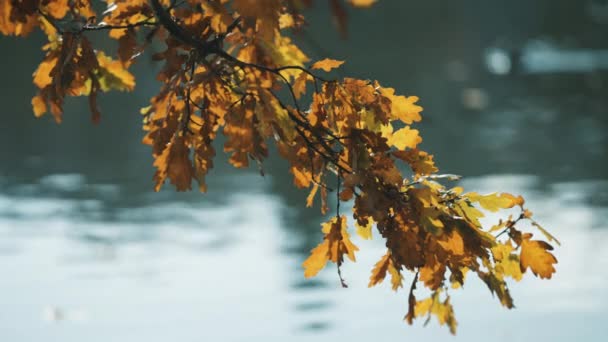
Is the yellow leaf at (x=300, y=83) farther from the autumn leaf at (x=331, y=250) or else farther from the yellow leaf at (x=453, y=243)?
the yellow leaf at (x=453, y=243)

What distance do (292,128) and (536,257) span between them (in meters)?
0.62

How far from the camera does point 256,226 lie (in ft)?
24.2

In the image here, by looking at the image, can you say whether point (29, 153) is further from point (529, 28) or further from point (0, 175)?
point (529, 28)

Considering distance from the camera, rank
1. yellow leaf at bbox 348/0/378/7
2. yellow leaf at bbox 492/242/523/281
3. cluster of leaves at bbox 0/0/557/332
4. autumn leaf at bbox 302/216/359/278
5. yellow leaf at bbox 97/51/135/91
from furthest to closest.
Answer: yellow leaf at bbox 97/51/135/91
yellow leaf at bbox 492/242/523/281
autumn leaf at bbox 302/216/359/278
cluster of leaves at bbox 0/0/557/332
yellow leaf at bbox 348/0/378/7

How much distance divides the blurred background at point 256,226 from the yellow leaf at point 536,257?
1.95ft

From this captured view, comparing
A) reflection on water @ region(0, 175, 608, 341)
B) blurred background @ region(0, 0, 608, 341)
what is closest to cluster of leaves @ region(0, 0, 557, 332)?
blurred background @ region(0, 0, 608, 341)

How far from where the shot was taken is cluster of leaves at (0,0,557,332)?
1.96 metres

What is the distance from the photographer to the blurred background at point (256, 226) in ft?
17.5

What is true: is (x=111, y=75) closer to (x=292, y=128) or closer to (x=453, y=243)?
(x=292, y=128)

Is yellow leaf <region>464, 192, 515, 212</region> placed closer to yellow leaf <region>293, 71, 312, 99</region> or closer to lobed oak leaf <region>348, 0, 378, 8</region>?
yellow leaf <region>293, 71, 312, 99</region>

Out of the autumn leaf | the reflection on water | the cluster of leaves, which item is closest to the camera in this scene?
the cluster of leaves

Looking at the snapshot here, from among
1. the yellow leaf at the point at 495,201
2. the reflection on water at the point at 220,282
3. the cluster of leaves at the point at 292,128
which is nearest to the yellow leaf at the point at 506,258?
the cluster of leaves at the point at 292,128

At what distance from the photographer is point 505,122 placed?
36.8 ft

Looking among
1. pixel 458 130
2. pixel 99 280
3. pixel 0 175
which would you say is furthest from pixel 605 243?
pixel 0 175
